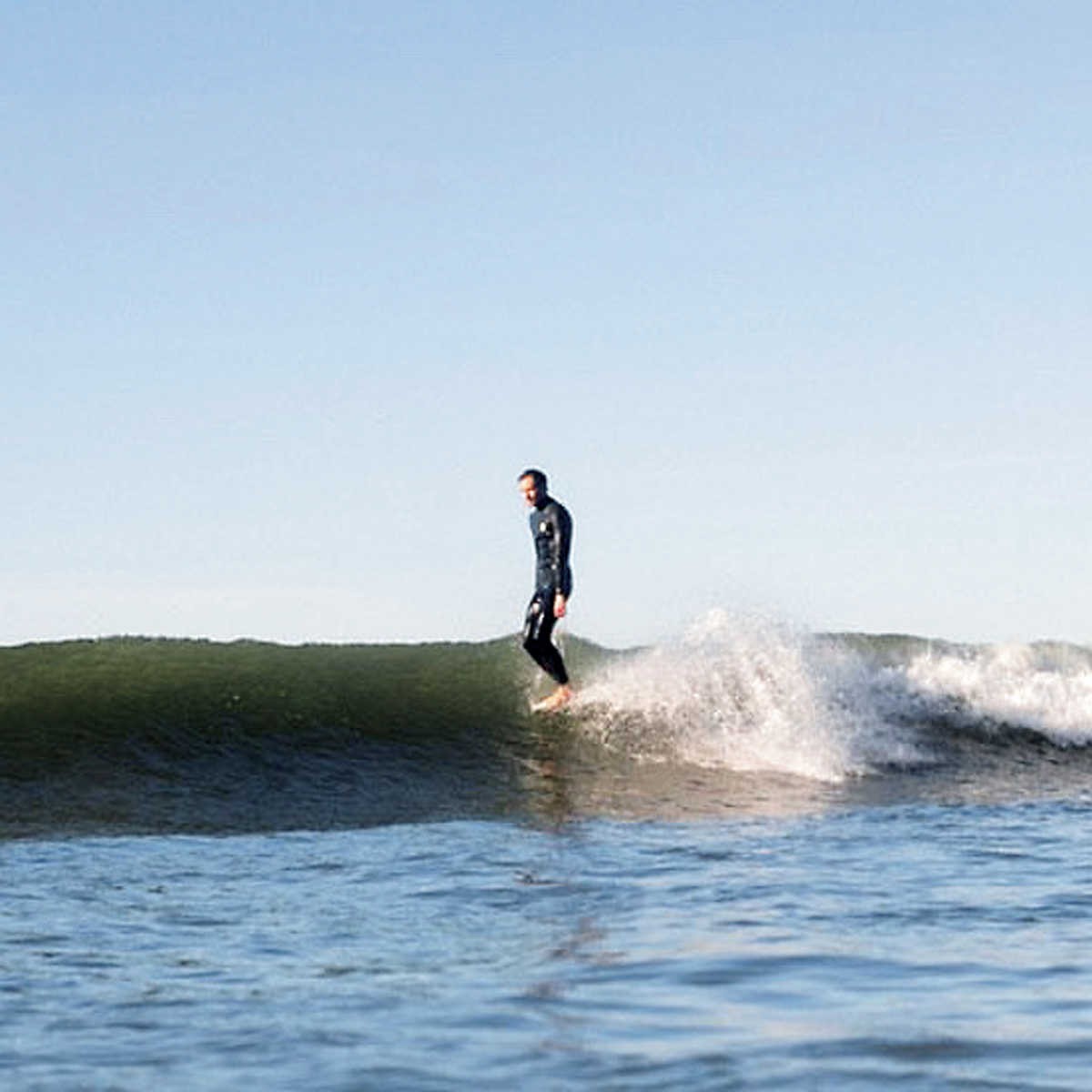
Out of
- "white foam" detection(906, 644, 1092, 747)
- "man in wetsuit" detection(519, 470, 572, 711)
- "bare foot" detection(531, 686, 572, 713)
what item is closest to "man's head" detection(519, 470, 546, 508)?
"man in wetsuit" detection(519, 470, 572, 711)

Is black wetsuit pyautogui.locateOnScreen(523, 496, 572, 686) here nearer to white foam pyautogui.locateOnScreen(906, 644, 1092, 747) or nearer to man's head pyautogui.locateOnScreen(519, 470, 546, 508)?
man's head pyautogui.locateOnScreen(519, 470, 546, 508)

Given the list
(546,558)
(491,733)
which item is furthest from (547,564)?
(491,733)

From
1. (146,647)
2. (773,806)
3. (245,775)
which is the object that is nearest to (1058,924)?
(773,806)

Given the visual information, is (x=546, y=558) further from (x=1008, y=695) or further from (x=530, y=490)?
(x=1008, y=695)

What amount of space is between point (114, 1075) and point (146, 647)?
590 inches

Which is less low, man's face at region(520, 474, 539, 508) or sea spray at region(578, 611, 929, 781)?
man's face at region(520, 474, 539, 508)

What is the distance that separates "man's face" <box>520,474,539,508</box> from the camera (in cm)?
1741

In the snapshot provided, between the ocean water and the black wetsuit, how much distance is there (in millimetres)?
1097

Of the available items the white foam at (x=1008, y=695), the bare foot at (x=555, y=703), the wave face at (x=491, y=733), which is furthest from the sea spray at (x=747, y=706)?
the white foam at (x=1008, y=695)

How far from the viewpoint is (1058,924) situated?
9148 mm

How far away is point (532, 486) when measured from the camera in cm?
1739

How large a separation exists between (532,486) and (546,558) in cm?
68

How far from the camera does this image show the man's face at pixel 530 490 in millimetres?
17406

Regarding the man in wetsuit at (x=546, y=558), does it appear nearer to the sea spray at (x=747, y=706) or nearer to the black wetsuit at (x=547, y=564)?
the black wetsuit at (x=547, y=564)
